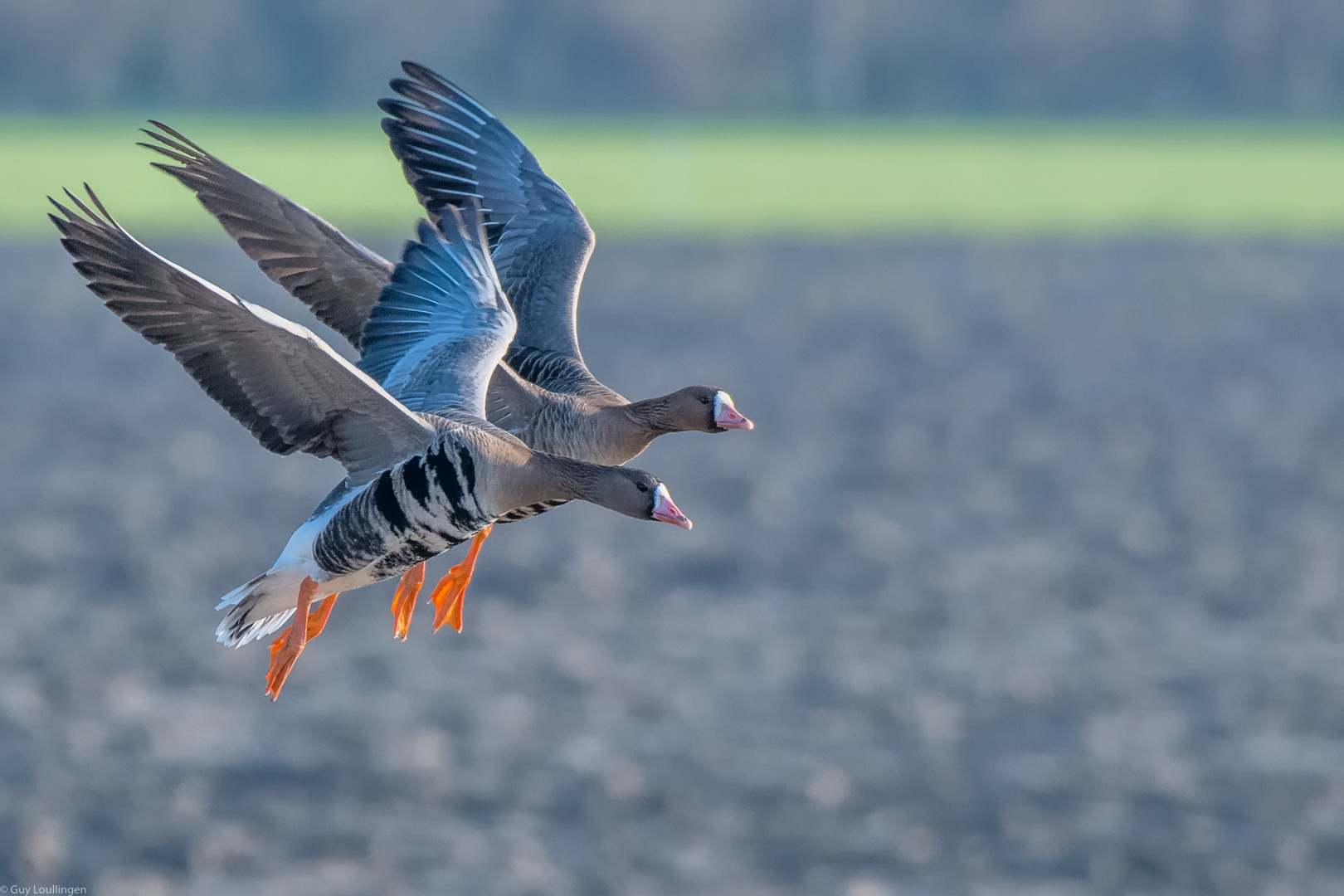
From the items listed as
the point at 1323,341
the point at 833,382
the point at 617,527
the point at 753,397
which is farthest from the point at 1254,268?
the point at 617,527

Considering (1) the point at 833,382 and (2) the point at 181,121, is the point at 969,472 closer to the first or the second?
(1) the point at 833,382

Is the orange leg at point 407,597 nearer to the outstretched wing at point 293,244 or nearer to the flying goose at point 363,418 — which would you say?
the flying goose at point 363,418

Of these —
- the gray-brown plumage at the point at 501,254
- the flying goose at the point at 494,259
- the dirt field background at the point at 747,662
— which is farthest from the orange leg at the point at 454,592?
the dirt field background at the point at 747,662

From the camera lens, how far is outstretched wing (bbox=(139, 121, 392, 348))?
44.1ft

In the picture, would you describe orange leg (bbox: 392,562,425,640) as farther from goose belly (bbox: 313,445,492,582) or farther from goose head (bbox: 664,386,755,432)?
goose head (bbox: 664,386,755,432)

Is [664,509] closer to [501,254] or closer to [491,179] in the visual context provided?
[501,254]

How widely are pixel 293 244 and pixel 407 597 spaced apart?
2744 millimetres

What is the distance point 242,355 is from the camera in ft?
38.5

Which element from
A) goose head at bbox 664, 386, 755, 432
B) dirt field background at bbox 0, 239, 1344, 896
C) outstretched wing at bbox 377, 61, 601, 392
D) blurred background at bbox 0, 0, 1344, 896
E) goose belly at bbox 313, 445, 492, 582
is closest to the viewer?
goose belly at bbox 313, 445, 492, 582

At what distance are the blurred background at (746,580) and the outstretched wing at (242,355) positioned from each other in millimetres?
24655

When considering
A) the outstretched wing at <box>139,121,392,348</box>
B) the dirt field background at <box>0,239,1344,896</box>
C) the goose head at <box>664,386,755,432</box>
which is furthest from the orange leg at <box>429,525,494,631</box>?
the dirt field background at <box>0,239,1344,896</box>

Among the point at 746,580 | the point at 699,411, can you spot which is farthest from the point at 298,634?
the point at 746,580

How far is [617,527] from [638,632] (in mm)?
15364

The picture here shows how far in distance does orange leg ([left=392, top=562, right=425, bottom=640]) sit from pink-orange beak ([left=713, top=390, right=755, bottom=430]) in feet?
6.38
